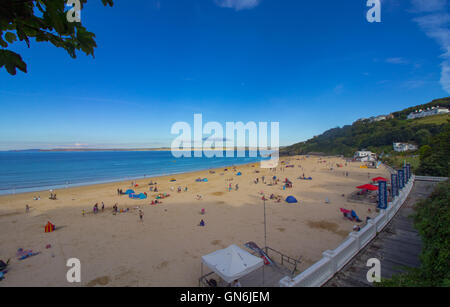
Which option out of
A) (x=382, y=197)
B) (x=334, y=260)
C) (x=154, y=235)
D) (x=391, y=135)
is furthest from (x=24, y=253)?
(x=391, y=135)

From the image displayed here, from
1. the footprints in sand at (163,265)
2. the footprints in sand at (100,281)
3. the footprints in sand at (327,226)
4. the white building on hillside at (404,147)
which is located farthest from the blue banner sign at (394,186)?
the white building on hillside at (404,147)

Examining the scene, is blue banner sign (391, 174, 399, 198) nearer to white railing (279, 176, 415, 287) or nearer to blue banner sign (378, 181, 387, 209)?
blue banner sign (378, 181, 387, 209)

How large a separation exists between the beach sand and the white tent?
2.13 meters

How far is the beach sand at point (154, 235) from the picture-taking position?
1035cm

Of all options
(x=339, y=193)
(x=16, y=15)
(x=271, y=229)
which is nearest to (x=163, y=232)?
(x=271, y=229)

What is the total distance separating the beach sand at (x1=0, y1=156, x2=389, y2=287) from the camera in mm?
10352

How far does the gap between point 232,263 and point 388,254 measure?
18.5 ft

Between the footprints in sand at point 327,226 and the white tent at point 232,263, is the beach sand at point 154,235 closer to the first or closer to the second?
the footprints in sand at point 327,226

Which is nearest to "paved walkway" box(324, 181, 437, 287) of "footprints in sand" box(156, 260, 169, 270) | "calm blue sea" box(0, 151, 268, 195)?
"footprints in sand" box(156, 260, 169, 270)

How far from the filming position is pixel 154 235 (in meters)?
14.8

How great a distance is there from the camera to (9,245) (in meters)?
13.6
